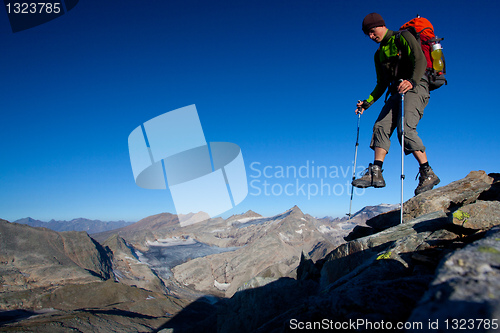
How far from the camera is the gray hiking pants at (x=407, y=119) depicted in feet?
18.5

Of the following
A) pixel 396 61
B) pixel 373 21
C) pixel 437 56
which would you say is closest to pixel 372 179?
pixel 396 61

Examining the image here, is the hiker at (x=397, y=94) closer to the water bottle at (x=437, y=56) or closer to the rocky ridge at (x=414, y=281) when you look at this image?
the water bottle at (x=437, y=56)

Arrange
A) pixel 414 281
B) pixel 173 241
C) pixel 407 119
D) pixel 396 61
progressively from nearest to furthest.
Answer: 1. pixel 414 281
2. pixel 407 119
3. pixel 396 61
4. pixel 173 241

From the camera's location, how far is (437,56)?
18.1 ft

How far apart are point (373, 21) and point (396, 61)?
1053 mm

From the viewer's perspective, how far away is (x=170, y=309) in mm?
56062

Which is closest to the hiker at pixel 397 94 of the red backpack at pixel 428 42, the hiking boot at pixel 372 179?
the hiking boot at pixel 372 179

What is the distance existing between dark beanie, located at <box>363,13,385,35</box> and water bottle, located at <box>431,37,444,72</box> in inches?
49.0

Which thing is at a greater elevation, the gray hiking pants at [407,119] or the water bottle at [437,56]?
the water bottle at [437,56]

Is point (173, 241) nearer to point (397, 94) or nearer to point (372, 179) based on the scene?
point (372, 179)

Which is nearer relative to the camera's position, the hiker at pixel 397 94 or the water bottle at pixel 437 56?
the hiker at pixel 397 94

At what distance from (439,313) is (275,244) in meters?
110

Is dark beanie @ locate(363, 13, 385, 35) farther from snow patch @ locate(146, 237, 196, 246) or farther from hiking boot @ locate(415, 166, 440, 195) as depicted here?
snow patch @ locate(146, 237, 196, 246)

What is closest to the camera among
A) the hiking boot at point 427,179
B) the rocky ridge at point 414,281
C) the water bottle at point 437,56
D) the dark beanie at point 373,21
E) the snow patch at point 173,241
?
the rocky ridge at point 414,281
